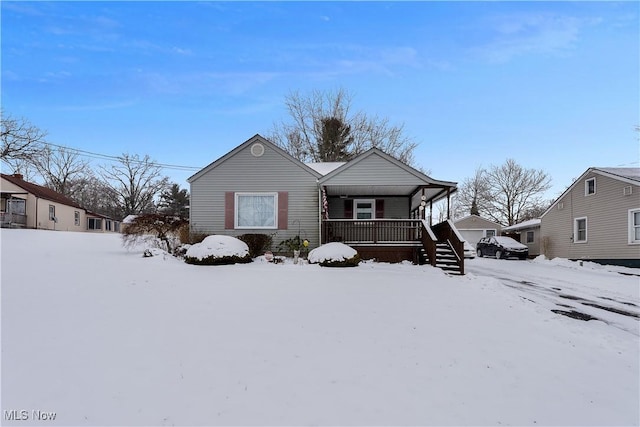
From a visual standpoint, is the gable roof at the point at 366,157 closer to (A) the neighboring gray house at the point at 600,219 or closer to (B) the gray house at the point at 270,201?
(B) the gray house at the point at 270,201

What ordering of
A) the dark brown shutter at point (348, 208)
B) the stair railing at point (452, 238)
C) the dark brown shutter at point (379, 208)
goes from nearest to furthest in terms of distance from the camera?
the stair railing at point (452, 238), the dark brown shutter at point (379, 208), the dark brown shutter at point (348, 208)

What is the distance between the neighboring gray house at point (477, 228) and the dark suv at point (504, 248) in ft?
26.3

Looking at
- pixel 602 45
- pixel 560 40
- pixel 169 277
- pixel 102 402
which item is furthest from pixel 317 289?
pixel 602 45

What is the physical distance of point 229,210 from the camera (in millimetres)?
14070

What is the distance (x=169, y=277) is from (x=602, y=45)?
1486 cm

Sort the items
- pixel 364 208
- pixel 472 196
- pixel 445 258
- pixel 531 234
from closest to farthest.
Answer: pixel 445 258 → pixel 364 208 → pixel 531 234 → pixel 472 196

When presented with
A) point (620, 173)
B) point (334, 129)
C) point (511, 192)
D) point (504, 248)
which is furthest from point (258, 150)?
point (511, 192)

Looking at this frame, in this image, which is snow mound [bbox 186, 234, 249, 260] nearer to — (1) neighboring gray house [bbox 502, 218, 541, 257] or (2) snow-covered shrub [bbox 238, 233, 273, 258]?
(2) snow-covered shrub [bbox 238, 233, 273, 258]

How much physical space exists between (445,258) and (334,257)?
434cm

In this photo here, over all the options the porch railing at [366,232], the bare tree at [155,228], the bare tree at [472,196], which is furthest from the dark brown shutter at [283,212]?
the bare tree at [472,196]

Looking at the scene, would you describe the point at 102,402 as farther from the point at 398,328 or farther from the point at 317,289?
the point at 317,289

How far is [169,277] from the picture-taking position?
8.57m

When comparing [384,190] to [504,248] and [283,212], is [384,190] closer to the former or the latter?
[283,212]

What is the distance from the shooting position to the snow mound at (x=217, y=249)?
1100cm
